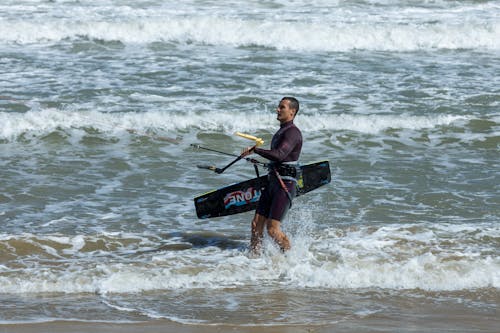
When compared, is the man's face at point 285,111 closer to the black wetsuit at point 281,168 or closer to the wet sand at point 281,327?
the black wetsuit at point 281,168

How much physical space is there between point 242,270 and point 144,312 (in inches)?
58.9

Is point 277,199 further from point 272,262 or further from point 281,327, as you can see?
point 281,327

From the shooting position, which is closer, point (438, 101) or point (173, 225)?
point (173, 225)

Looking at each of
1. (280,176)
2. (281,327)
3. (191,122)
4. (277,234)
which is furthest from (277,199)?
(191,122)

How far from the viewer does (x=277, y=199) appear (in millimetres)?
8367

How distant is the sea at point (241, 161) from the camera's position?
7.64m

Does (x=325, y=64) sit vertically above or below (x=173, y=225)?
above

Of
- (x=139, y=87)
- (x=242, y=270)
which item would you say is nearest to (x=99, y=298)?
(x=242, y=270)

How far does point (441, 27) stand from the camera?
23.1 meters

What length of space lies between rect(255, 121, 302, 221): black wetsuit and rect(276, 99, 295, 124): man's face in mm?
52

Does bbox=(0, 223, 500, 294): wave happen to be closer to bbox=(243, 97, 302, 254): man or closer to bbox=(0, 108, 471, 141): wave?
bbox=(243, 97, 302, 254): man

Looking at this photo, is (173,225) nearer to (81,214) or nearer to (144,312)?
(81,214)

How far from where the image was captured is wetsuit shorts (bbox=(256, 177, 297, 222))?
329 inches

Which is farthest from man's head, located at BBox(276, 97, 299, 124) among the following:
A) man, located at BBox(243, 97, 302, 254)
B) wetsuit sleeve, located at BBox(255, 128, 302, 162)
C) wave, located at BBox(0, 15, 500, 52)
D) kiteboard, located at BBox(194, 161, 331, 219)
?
wave, located at BBox(0, 15, 500, 52)
